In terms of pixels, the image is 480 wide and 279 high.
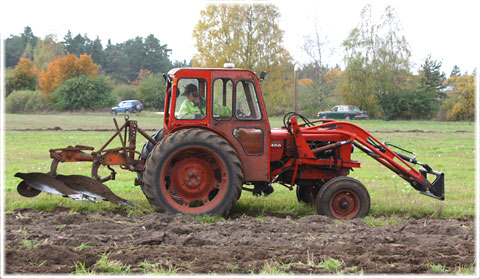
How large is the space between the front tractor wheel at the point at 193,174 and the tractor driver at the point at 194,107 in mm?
359

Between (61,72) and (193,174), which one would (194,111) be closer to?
(193,174)

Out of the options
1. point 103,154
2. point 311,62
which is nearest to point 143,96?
point 311,62

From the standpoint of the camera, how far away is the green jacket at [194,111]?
7387mm

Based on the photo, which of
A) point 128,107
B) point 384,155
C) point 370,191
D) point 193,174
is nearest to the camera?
point 193,174

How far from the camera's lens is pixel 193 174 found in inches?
289

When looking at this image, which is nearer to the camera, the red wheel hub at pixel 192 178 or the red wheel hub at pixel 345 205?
the red wheel hub at pixel 192 178

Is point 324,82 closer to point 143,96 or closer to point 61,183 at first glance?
point 143,96

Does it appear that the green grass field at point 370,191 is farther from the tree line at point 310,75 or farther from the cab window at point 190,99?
the tree line at point 310,75

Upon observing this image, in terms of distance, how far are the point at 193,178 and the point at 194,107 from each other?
1036 millimetres

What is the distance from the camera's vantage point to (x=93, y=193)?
24.2 feet

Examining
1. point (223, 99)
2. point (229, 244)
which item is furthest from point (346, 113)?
point (229, 244)

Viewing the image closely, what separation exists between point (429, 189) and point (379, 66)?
43119 millimetres

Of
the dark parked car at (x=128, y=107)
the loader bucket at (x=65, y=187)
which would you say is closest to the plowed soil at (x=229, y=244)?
the loader bucket at (x=65, y=187)

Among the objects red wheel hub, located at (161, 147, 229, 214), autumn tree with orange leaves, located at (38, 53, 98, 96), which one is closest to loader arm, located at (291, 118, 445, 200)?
red wheel hub, located at (161, 147, 229, 214)
